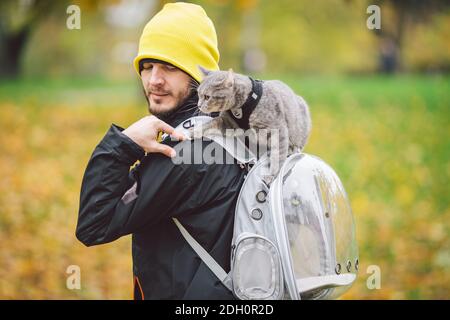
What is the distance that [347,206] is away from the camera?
1.98 metres

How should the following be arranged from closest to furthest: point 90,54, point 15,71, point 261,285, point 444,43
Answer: point 261,285 < point 15,71 < point 444,43 < point 90,54

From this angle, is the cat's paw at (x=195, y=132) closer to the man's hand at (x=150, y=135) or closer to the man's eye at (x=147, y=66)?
the man's hand at (x=150, y=135)

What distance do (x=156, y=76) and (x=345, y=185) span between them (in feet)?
16.5

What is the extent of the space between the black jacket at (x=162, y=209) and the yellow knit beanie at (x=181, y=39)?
0.35 meters

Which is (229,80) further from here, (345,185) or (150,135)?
(345,185)

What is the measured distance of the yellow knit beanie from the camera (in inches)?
79.0

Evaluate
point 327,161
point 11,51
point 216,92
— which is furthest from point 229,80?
point 11,51

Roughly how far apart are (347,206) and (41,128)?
9062mm

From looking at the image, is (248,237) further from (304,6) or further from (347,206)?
(304,6)

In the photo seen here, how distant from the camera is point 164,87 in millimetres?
2053

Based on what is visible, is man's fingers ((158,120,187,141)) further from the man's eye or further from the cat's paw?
the man's eye

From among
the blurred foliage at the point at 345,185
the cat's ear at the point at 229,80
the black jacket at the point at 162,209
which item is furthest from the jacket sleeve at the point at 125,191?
the blurred foliage at the point at 345,185

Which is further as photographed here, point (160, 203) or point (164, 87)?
point (164, 87)
